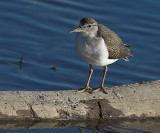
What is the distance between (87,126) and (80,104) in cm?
40

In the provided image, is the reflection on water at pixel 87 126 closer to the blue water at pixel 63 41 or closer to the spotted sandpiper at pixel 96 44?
the spotted sandpiper at pixel 96 44

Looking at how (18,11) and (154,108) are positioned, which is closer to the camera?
(154,108)

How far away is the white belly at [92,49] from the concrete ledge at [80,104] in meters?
0.60

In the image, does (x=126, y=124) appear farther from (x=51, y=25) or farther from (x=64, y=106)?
(x=51, y=25)

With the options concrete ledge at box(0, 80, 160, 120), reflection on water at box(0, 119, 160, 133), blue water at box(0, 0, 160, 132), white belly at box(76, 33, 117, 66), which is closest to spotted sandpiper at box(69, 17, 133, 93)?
white belly at box(76, 33, 117, 66)

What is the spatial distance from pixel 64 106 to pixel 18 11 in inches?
217

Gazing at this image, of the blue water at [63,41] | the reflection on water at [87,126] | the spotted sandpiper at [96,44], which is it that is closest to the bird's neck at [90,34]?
the spotted sandpiper at [96,44]

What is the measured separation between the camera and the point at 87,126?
845 centimetres

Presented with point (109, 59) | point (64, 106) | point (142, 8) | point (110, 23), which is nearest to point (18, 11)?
point (110, 23)

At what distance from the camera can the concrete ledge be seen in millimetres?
8375

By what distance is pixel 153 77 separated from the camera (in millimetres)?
11664

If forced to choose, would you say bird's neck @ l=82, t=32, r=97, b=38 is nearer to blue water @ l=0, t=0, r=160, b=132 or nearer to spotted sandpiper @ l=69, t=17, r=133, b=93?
spotted sandpiper @ l=69, t=17, r=133, b=93

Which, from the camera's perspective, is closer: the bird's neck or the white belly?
the white belly

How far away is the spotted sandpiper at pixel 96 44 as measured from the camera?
363 inches
